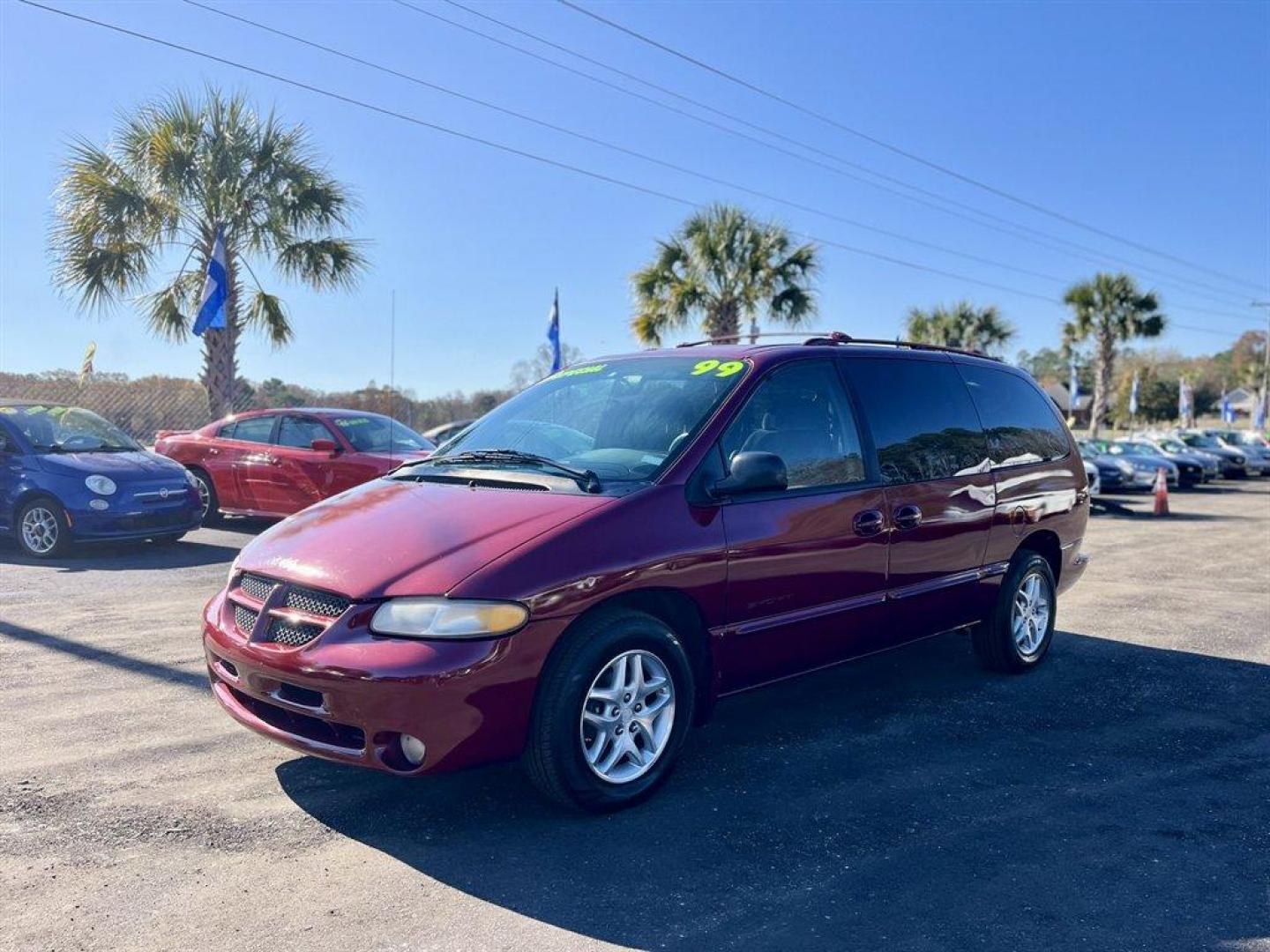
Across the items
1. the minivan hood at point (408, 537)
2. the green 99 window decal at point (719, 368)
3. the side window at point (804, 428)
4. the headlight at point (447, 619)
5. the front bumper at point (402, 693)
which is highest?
the green 99 window decal at point (719, 368)

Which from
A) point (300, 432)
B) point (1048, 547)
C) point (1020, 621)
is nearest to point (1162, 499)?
point (1048, 547)

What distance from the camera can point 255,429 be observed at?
39.4 ft

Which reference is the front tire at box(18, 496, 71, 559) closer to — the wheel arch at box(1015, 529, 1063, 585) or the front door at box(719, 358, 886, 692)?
the front door at box(719, 358, 886, 692)

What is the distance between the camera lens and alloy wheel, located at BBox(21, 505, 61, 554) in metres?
9.58

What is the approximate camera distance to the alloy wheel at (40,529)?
958 centimetres

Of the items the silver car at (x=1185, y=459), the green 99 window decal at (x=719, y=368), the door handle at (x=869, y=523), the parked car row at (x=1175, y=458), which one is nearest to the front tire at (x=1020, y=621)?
the door handle at (x=869, y=523)

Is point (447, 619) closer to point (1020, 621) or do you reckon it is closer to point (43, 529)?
point (1020, 621)

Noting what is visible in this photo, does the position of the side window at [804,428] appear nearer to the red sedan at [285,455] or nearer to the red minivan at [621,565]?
the red minivan at [621,565]

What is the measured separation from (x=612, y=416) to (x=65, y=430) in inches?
317

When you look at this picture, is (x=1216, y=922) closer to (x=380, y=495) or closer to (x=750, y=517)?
(x=750, y=517)

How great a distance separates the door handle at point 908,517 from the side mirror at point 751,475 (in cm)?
104

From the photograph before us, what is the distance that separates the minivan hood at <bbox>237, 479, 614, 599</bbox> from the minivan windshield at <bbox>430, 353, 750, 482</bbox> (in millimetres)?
345

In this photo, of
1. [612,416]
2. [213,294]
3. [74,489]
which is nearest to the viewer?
[612,416]

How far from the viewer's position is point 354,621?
137 inches
